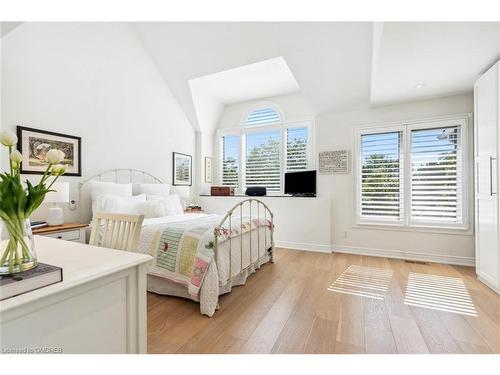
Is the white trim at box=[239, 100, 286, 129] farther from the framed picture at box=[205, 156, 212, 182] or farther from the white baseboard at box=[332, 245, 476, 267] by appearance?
the white baseboard at box=[332, 245, 476, 267]

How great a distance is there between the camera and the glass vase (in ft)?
2.58

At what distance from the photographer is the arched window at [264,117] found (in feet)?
16.2

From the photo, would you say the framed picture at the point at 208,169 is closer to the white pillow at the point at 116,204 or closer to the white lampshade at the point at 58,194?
the white pillow at the point at 116,204

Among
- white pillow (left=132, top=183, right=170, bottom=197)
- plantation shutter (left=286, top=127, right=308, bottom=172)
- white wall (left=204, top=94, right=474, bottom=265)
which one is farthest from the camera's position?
plantation shutter (left=286, top=127, right=308, bottom=172)

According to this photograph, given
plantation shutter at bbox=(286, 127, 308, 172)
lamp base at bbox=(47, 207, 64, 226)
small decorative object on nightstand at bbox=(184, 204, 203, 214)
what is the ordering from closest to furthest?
lamp base at bbox=(47, 207, 64, 226) < small decorative object on nightstand at bbox=(184, 204, 203, 214) < plantation shutter at bbox=(286, 127, 308, 172)

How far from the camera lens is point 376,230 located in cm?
389

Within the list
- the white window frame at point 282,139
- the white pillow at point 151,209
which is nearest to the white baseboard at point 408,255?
the white window frame at point 282,139

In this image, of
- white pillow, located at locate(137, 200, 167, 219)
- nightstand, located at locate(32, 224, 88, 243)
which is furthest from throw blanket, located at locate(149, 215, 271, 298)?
nightstand, located at locate(32, 224, 88, 243)

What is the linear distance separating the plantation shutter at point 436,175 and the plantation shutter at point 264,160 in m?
2.28

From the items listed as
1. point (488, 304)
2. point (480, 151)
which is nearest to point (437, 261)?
point (488, 304)

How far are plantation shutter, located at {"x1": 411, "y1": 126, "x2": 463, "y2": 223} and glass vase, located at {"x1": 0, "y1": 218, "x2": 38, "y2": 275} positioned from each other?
169 inches

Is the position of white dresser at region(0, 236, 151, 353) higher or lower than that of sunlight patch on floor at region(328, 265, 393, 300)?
higher

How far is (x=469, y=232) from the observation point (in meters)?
3.37
